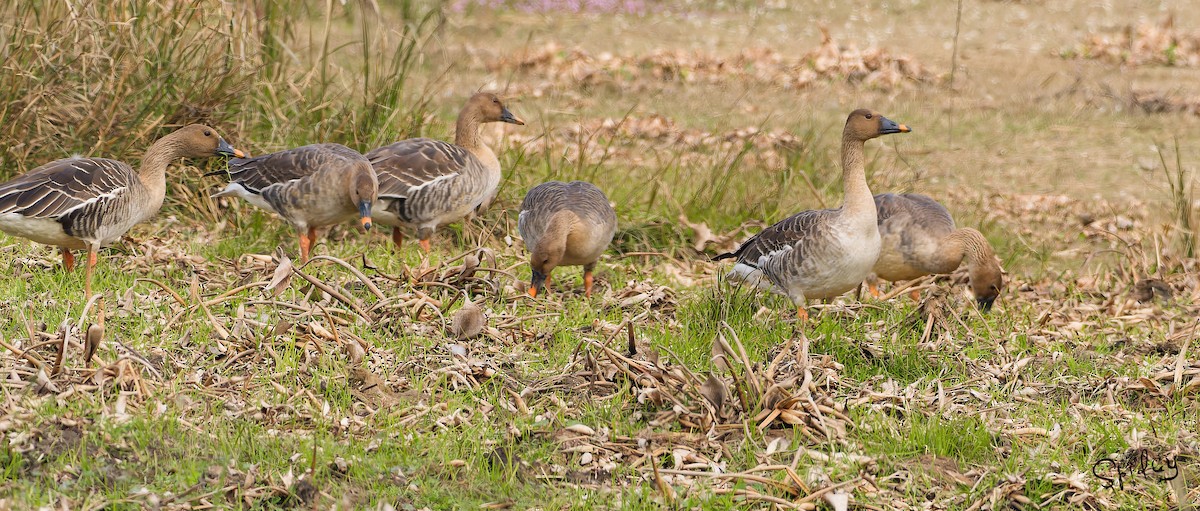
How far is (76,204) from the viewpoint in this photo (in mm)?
6539

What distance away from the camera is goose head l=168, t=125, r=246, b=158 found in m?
7.50

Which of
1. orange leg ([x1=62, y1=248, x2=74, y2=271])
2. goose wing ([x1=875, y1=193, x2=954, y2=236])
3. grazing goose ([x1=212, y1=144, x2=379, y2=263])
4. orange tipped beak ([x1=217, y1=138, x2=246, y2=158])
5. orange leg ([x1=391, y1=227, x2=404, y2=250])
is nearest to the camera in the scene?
orange leg ([x1=62, y1=248, x2=74, y2=271])

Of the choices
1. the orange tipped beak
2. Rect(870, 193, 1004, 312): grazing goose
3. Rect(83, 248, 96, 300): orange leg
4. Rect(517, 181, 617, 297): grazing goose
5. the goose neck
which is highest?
the orange tipped beak

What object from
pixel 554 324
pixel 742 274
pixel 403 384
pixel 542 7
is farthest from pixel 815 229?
pixel 542 7

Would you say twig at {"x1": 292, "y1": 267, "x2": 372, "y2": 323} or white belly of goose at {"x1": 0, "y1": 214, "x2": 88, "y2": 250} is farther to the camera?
white belly of goose at {"x1": 0, "y1": 214, "x2": 88, "y2": 250}

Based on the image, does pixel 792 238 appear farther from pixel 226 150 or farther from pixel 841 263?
pixel 226 150

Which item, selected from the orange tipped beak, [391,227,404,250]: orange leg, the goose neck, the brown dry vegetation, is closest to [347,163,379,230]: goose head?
the brown dry vegetation

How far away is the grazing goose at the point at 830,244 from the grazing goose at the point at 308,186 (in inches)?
101

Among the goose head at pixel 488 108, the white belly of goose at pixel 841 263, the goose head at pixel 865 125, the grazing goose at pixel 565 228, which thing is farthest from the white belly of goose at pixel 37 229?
the goose head at pixel 865 125

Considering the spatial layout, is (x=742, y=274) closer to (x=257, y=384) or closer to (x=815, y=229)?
(x=815, y=229)

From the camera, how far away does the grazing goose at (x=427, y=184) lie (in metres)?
8.29

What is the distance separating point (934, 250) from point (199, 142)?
4.81 m

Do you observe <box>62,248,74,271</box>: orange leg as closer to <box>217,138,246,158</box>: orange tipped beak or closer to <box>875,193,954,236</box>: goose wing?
<box>217,138,246,158</box>: orange tipped beak

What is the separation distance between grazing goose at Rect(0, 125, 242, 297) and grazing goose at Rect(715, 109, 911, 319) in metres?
3.74
